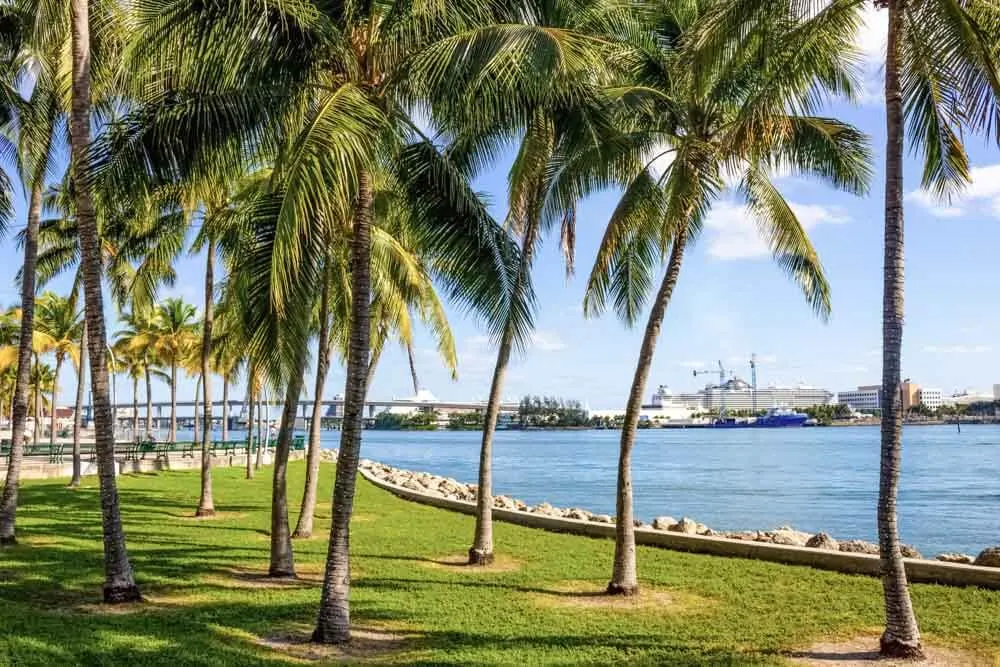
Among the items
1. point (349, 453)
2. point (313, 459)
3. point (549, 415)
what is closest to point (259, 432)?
point (313, 459)

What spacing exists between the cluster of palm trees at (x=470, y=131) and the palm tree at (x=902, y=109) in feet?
0.07

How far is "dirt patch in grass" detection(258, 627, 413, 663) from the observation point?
7541mm

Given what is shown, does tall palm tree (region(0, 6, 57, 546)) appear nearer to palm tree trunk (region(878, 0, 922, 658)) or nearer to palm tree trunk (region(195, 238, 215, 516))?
palm tree trunk (region(195, 238, 215, 516))

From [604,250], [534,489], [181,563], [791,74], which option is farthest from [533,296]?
[534,489]

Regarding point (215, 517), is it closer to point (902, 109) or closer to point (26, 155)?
point (26, 155)

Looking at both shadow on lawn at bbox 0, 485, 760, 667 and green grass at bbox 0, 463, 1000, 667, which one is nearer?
shadow on lawn at bbox 0, 485, 760, 667

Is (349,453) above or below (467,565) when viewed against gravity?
above

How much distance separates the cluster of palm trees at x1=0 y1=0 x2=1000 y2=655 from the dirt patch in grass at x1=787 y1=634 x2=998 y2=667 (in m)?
0.23

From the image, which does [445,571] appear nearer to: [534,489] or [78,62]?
[78,62]

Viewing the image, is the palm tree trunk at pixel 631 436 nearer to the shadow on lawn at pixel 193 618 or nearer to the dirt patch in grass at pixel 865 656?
the shadow on lawn at pixel 193 618

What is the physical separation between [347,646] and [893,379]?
18.1 feet

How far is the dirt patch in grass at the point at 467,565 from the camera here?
12156mm

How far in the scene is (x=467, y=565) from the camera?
12.6 m

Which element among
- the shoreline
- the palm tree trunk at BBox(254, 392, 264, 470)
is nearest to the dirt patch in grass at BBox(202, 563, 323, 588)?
the shoreline
